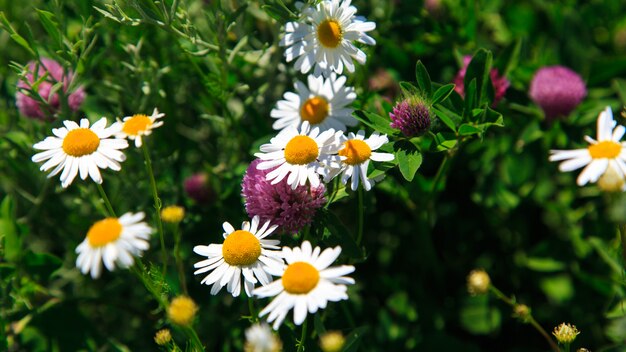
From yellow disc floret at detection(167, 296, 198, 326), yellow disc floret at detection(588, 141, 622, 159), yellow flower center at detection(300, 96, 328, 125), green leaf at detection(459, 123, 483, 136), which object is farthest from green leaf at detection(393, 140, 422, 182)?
yellow disc floret at detection(167, 296, 198, 326)

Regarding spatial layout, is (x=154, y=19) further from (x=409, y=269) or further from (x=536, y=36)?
(x=536, y=36)

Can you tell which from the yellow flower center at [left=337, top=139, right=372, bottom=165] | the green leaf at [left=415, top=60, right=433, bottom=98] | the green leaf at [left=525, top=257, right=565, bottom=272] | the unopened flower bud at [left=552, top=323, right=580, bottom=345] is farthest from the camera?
the green leaf at [left=525, top=257, right=565, bottom=272]

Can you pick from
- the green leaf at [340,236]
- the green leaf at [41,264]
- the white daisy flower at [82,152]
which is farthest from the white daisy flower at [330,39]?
the green leaf at [41,264]

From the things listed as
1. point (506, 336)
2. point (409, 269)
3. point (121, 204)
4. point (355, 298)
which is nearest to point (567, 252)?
point (506, 336)

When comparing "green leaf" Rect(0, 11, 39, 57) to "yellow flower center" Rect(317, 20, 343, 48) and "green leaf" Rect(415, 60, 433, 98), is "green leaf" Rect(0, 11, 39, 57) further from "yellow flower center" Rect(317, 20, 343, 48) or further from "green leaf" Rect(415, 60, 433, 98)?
"green leaf" Rect(415, 60, 433, 98)

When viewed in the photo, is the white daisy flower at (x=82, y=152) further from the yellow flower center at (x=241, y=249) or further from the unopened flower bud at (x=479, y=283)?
the unopened flower bud at (x=479, y=283)
